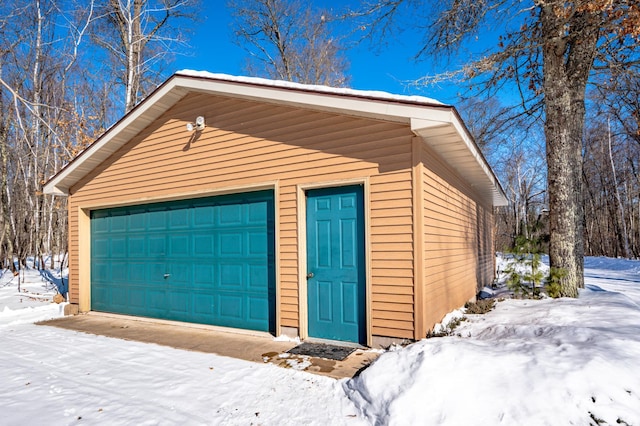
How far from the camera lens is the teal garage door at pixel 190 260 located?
5719 millimetres

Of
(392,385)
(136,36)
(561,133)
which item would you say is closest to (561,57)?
(561,133)

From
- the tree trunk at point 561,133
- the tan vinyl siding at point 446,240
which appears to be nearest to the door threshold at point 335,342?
the tan vinyl siding at point 446,240

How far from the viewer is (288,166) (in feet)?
17.6

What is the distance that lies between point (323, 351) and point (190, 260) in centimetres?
312

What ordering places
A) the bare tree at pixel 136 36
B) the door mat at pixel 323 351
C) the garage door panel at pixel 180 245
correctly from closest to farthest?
the door mat at pixel 323 351, the garage door panel at pixel 180 245, the bare tree at pixel 136 36

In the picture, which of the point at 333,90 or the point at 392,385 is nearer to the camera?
the point at 392,385

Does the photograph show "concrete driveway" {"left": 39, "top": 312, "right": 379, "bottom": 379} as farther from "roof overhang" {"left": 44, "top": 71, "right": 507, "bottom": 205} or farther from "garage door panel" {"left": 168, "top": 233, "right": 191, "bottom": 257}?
"roof overhang" {"left": 44, "top": 71, "right": 507, "bottom": 205}

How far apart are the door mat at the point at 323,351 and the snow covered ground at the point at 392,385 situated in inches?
21.9

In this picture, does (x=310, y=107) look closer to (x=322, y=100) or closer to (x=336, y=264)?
(x=322, y=100)

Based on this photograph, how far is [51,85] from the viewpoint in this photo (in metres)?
17.4

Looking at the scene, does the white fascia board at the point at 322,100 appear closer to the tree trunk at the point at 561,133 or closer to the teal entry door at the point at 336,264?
the teal entry door at the point at 336,264

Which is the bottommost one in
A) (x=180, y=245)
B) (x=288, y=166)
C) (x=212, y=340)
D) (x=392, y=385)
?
(x=212, y=340)

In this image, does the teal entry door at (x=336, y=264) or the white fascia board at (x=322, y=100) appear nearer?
the white fascia board at (x=322, y=100)

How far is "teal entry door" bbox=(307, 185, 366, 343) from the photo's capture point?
4824 millimetres
